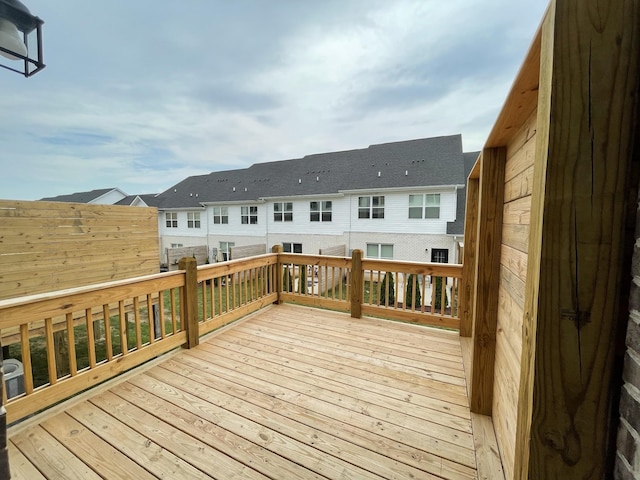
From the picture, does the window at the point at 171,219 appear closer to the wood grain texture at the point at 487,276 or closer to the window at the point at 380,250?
the window at the point at 380,250

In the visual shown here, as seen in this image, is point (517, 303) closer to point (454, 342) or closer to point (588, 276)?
point (588, 276)

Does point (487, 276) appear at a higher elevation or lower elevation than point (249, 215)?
lower

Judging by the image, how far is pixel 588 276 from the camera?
702 mm

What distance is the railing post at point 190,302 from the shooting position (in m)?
3.26

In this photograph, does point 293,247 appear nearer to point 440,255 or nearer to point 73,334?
point 440,255

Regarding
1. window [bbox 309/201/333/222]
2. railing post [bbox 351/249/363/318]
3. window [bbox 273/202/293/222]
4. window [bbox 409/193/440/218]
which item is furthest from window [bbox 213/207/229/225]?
railing post [bbox 351/249/363/318]

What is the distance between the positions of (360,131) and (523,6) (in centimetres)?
1369

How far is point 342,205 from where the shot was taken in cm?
1327

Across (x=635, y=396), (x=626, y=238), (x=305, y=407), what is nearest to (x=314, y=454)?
(x=305, y=407)

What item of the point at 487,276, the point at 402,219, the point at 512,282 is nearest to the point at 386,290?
the point at 487,276

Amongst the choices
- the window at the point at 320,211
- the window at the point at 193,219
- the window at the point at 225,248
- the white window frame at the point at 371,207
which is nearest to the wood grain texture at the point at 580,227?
the white window frame at the point at 371,207

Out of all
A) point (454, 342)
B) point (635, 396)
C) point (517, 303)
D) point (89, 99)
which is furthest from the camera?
point (89, 99)

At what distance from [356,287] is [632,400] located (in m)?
3.64

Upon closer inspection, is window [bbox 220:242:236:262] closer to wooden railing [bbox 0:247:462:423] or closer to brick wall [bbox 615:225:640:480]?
wooden railing [bbox 0:247:462:423]
